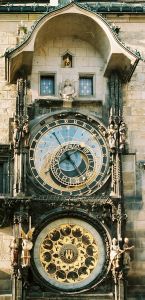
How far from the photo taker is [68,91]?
16.6m

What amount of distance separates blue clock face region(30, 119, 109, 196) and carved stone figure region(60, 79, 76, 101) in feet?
1.60

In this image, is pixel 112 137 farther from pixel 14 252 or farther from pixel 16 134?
pixel 14 252

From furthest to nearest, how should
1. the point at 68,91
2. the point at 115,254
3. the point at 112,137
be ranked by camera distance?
the point at 68,91 → the point at 112,137 → the point at 115,254

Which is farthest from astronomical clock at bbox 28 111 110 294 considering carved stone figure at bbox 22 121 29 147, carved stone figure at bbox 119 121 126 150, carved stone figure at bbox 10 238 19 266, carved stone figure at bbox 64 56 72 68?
carved stone figure at bbox 64 56 72 68

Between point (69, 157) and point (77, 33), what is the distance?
2514 mm

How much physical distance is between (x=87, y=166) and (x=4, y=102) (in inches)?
79.3

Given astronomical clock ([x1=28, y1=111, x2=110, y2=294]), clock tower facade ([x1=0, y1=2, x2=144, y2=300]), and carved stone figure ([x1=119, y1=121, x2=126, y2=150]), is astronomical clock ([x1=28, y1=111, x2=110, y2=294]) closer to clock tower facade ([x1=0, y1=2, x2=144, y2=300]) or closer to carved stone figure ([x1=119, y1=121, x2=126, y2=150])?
clock tower facade ([x1=0, y1=2, x2=144, y2=300])

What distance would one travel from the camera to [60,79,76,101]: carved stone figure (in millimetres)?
16503

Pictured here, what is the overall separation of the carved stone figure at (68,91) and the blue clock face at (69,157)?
1.60ft

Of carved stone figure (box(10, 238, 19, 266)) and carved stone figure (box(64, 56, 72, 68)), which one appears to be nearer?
carved stone figure (box(10, 238, 19, 266))

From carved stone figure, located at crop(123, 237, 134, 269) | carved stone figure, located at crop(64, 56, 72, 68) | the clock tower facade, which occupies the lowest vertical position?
carved stone figure, located at crop(123, 237, 134, 269)

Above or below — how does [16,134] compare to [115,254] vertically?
above

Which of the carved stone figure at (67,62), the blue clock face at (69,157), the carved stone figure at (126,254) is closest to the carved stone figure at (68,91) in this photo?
the carved stone figure at (67,62)

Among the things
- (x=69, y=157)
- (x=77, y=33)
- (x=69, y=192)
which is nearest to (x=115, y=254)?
(x=69, y=192)
